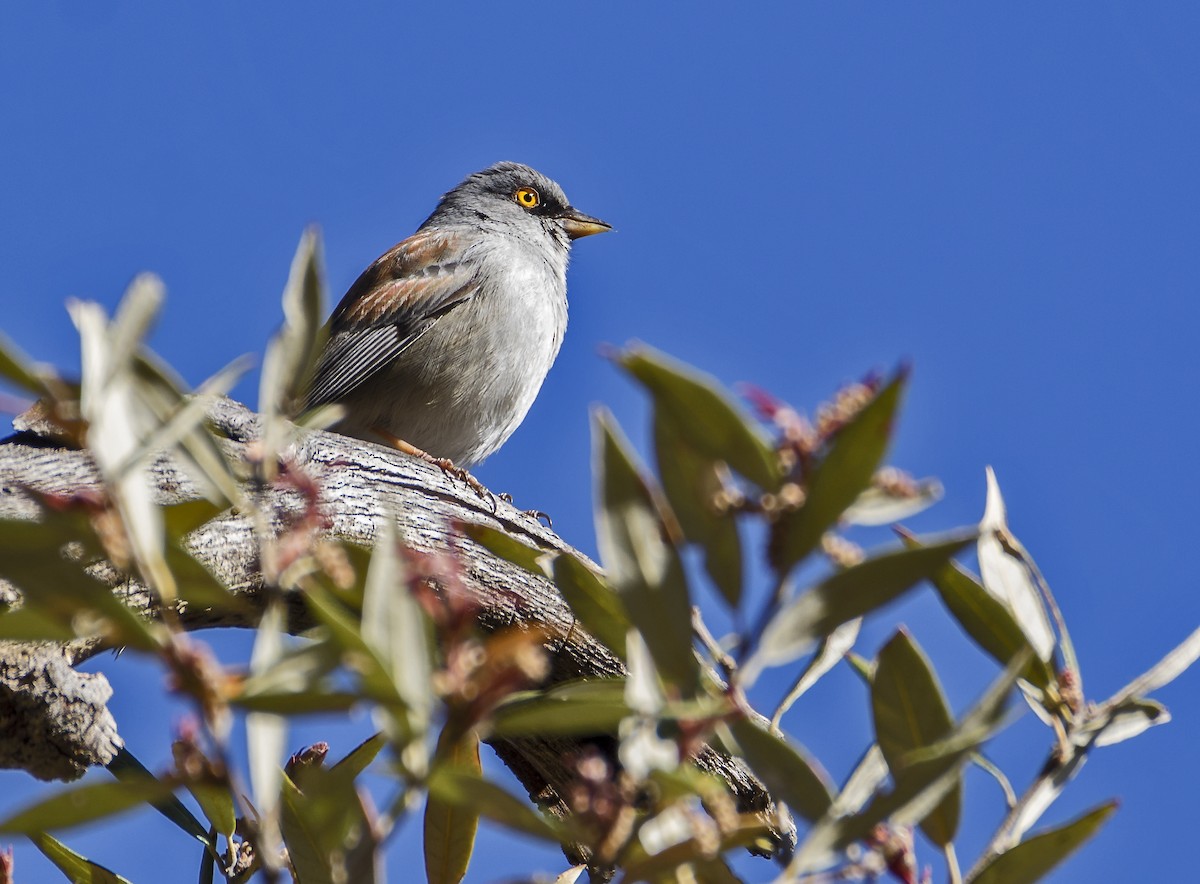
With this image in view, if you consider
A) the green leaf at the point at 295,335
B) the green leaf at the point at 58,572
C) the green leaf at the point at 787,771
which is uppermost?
the green leaf at the point at 295,335

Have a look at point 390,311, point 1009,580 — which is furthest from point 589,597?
point 390,311

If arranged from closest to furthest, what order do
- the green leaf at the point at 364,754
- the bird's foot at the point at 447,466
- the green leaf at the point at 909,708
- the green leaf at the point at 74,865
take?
the green leaf at the point at 909,708, the green leaf at the point at 364,754, the green leaf at the point at 74,865, the bird's foot at the point at 447,466

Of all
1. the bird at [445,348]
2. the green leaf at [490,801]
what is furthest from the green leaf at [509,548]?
the bird at [445,348]

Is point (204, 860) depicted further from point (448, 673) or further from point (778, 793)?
point (448, 673)

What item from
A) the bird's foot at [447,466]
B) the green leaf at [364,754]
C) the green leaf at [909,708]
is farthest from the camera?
the bird's foot at [447,466]

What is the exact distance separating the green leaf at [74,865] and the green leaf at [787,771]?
145 centimetres

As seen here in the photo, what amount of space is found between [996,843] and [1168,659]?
366 mm

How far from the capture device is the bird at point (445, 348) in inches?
248

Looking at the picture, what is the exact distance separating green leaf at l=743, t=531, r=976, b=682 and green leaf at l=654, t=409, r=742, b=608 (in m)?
0.05

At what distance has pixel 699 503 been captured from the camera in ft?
4.03

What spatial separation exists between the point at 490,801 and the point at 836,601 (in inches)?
14.6

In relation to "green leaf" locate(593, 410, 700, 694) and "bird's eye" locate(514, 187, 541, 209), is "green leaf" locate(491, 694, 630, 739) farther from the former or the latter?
"bird's eye" locate(514, 187, 541, 209)

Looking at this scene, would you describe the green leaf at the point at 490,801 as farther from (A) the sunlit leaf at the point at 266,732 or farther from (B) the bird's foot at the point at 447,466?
(B) the bird's foot at the point at 447,466

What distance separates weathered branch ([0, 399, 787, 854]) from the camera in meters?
2.80
